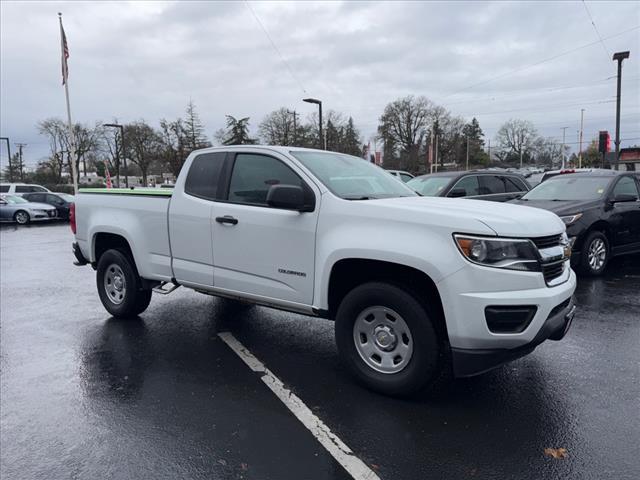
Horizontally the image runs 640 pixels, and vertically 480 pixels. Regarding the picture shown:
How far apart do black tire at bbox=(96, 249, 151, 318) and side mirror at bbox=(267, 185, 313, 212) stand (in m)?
2.70

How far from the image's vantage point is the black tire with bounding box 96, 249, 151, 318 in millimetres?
5867

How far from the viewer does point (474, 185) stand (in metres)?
10.8

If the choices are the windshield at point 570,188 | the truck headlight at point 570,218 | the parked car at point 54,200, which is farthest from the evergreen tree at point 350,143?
the truck headlight at point 570,218

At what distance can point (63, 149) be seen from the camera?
237 ft

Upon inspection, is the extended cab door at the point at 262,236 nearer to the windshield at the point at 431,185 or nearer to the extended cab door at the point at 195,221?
the extended cab door at the point at 195,221

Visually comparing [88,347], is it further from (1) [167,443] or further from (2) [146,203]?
(1) [167,443]

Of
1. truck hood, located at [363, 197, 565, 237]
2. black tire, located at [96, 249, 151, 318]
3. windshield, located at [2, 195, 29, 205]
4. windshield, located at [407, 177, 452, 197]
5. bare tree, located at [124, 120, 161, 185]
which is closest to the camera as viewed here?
truck hood, located at [363, 197, 565, 237]

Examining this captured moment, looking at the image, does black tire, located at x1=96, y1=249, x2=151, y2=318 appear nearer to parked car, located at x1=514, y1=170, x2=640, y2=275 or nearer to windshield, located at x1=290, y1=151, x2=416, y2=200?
windshield, located at x1=290, y1=151, x2=416, y2=200

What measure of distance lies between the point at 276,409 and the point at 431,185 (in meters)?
7.86

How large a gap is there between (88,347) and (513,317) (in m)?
4.29

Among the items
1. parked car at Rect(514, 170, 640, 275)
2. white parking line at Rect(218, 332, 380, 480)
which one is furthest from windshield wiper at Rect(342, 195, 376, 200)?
parked car at Rect(514, 170, 640, 275)

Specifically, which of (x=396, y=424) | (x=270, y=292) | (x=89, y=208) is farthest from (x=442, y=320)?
(x=89, y=208)

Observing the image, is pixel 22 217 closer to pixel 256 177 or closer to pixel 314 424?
pixel 256 177

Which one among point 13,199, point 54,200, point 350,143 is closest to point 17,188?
point 13,199
